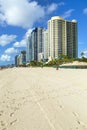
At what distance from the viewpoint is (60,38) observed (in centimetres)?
16825

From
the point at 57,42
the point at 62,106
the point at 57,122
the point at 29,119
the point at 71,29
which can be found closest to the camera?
the point at 57,122

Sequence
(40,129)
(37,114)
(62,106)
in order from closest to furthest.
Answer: (40,129), (37,114), (62,106)

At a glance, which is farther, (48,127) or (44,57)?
(44,57)

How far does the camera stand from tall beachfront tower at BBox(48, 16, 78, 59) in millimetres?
166387

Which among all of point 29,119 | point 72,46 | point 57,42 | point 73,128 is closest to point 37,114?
point 29,119

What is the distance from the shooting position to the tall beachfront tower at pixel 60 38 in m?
166

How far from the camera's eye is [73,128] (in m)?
6.05

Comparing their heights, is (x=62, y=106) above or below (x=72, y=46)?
below

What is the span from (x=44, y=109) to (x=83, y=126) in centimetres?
244

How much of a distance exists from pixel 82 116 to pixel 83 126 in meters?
1.08

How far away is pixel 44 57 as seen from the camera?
184 meters

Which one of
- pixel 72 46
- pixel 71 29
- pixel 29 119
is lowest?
pixel 29 119

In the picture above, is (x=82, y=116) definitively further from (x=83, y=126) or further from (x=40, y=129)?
(x=40, y=129)

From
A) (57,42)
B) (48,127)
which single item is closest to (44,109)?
(48,127)
